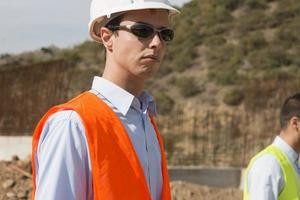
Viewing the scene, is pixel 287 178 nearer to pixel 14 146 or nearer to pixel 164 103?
pixel 14 146

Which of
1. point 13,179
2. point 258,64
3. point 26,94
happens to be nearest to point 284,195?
point 13,179

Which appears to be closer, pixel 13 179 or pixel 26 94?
pixel 13 179

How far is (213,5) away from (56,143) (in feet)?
131

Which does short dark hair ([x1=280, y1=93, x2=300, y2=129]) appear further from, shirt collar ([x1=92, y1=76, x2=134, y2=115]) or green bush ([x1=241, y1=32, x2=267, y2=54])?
green bush ([x1=241, y1=32, x2=267, y2=54])

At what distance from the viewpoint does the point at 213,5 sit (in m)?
42.1

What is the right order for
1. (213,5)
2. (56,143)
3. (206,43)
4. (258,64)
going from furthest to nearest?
(213,5) → (206,43) → (258,64) → (56,143)

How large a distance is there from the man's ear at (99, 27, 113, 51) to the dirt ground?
36.8 feet

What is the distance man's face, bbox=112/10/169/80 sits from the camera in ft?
9.00

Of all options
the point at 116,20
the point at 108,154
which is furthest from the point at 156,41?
the point at 108,154

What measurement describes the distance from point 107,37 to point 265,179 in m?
2.05

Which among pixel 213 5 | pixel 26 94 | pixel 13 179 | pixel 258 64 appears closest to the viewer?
pixel 13 179

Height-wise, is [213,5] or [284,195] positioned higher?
[213,5]

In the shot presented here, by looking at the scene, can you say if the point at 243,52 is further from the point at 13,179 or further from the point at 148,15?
the point at 148,15

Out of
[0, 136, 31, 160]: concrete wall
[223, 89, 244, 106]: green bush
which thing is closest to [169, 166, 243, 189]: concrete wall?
[0, 136, 31, 160]: concrete wall
